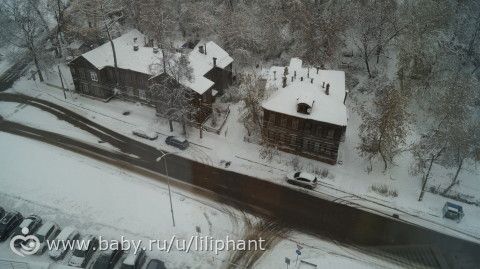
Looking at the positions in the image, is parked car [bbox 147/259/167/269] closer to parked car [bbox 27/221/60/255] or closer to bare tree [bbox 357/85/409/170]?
parked car [bbox 27/221/60/255]

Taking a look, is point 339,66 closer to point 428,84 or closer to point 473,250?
point 428,84

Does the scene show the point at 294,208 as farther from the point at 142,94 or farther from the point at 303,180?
the point at 142,94

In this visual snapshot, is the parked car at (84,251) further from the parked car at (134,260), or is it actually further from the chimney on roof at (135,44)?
the chimney on roof at (135,44)

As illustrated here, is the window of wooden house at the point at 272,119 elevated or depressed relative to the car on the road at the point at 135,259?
elevated

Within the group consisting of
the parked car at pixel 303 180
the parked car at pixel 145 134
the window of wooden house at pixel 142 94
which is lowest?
the parked car at pixel 303 180

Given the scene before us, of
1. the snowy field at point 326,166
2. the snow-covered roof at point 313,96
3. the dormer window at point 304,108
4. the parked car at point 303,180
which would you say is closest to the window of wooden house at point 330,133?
the snow-covered roof at point 313,96

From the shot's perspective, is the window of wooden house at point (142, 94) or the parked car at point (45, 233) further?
the window of wooden house at point (142, 94)

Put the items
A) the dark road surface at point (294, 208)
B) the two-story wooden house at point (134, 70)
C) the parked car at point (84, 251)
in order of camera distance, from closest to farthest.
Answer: the parked car at point (84, 251)
the dark road surface at point (294, 208)
the two-story wooden house at point (134, 70)
